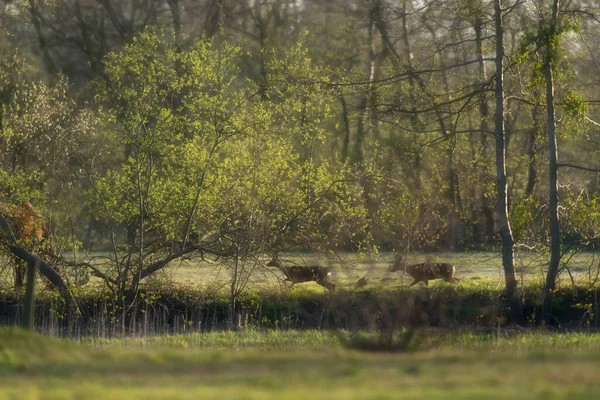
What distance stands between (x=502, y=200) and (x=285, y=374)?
13.7 m

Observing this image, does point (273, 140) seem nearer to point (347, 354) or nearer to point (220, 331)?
point (220, 331)

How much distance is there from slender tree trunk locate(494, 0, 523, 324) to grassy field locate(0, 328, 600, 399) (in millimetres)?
9068

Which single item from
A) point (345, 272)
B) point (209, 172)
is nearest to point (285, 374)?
point (209, 172)

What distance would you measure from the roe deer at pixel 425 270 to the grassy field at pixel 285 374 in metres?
10.6

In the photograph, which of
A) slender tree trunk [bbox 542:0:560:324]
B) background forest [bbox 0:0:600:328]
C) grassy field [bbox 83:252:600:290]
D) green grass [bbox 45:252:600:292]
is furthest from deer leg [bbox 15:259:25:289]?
slender tree trunk [bbox 542:0:560:324]

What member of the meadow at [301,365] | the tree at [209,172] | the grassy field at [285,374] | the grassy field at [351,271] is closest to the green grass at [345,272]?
the grassy field at [351,271]

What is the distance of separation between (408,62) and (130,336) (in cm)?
1064

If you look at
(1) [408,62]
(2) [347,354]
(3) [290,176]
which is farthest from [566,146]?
(2) [347,354]

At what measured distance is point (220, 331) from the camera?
20.1 m

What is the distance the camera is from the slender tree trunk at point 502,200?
68.8 ft

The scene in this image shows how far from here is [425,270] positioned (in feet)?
75.8

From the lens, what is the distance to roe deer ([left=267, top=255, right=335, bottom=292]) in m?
22.2

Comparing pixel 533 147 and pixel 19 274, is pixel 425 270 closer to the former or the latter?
pixel 533 147

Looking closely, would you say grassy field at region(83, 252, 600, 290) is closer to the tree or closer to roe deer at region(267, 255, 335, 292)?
roe deer at region(267, 255, 335, 292)
